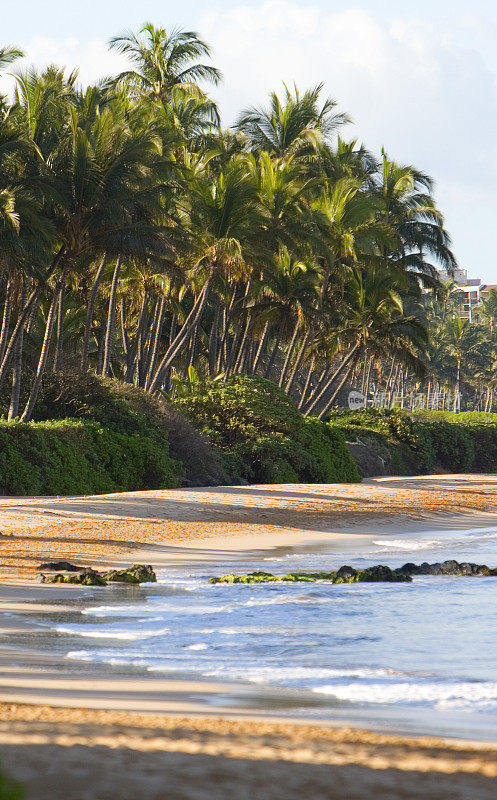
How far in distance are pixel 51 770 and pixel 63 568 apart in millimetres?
7946

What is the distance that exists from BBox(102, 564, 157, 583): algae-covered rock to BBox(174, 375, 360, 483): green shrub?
1476 centimetres

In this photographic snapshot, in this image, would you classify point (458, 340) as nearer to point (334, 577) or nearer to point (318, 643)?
point (334, 577)

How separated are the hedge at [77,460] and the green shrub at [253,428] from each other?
3.14 m

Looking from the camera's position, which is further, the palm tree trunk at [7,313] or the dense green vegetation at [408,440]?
the dense green vegetation at [408,440]

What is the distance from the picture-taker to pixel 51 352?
106ft

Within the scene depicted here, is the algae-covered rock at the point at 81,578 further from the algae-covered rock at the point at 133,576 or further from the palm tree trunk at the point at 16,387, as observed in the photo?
the palm tree trunk at the point at 16,387

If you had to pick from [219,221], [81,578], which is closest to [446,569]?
[81,578]

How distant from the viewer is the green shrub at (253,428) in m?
26.3

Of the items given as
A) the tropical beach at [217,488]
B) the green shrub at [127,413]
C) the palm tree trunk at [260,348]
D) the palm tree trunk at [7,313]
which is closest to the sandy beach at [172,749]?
the tropical beach at [217,488]

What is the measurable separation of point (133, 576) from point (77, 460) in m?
10.2

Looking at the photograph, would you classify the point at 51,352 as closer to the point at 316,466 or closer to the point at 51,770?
the point at 316,466

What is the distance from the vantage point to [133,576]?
10.4 metres

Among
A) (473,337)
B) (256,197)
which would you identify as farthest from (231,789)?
(473,337)

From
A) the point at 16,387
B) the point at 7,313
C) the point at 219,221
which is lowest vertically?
the point at 16,387
